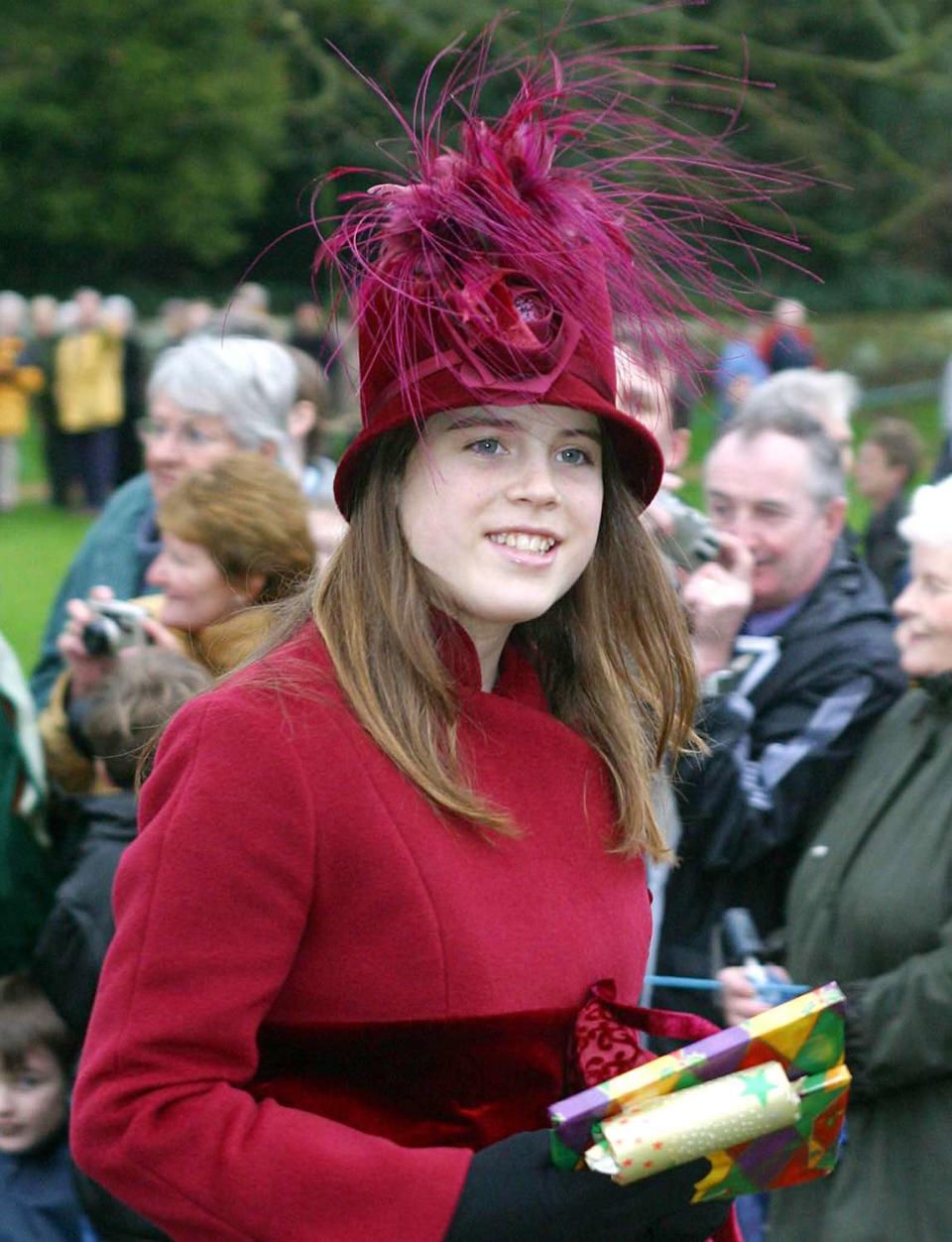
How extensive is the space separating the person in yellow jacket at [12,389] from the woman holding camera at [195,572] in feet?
40.3

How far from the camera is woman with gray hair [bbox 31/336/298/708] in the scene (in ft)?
15.0

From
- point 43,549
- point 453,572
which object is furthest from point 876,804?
point 43,549

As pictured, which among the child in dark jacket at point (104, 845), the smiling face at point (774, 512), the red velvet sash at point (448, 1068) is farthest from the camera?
the smiling face at point (774, 512)

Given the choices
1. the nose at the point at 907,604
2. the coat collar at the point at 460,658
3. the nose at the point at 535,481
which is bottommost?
the nose at the point at 907,604

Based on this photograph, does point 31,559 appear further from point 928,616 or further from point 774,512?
point 928,616

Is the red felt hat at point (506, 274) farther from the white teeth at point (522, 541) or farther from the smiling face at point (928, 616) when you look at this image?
the smiling face at point (928, 616)

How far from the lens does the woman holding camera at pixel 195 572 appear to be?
12.1 ft

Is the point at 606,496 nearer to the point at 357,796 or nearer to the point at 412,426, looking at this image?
the point at 412,426

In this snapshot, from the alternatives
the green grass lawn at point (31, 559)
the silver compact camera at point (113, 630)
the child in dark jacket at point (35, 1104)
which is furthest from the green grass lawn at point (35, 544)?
the child in dark jacket at point (35, 1104)

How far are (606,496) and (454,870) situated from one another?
0.56 meters

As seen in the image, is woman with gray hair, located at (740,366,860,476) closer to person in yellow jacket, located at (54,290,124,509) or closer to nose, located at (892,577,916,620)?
nose, located at (892,577,916,620)

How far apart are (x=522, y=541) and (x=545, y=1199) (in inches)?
27.3

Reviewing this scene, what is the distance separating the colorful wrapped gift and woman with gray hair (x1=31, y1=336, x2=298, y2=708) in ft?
9.58

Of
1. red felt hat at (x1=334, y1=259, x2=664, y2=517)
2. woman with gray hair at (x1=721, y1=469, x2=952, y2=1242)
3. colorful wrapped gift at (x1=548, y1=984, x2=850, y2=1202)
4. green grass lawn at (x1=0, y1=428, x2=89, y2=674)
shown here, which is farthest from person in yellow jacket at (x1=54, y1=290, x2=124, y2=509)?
colorful wrapped gift at (x1=548, y1=984, x2=850, y2=1202)
